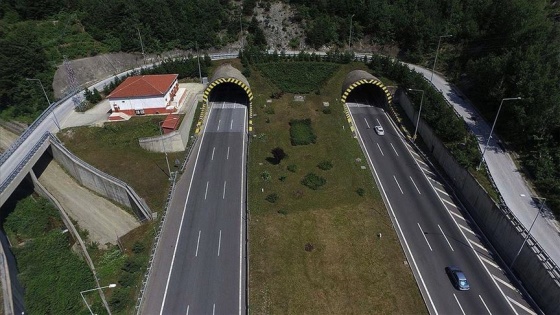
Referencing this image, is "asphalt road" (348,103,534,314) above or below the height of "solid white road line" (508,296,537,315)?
above

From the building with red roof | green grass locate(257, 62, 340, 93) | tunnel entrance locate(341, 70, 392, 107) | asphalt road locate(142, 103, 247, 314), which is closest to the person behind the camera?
asphalt road locate(142, 103, 247, 314)

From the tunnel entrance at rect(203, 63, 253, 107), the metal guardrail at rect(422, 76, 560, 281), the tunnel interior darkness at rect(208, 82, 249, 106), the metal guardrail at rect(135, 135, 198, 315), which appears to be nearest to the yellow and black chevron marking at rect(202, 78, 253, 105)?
the tunnel entrance at rect(203, 63, 253, 107)

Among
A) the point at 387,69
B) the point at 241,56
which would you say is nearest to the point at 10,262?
the point at 241,56

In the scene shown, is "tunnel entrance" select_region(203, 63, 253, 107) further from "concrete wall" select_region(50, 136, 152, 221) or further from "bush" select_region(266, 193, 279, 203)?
"bush" select_region(266, 193, 279, 203)

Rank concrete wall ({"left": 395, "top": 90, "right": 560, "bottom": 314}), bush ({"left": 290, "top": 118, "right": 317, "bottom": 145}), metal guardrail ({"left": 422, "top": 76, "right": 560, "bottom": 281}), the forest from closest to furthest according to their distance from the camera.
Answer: metal guardrail ({"left": 422, "top": 76, "right": 560, "bottom": 281}), concrete wall ({"left": 395, "top": 90, "right": 560, "bottom": 314}), the forest, bush ({"left": 290, "top": 118, "right": 317, "bottom": 145})

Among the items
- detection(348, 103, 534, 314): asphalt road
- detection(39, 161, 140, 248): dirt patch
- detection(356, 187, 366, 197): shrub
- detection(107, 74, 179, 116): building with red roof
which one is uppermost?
detection(107, 74, 179, 116): building with red roof

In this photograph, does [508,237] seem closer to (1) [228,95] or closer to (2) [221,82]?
(2) [221,82]
